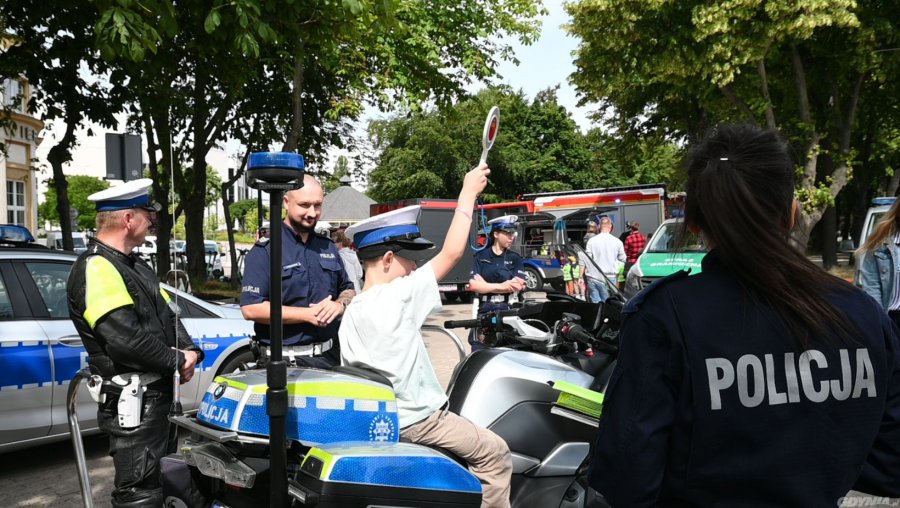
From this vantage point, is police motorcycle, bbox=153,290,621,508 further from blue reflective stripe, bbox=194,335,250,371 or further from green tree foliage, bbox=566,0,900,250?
green tree foliage, bbox=566,0,900,250

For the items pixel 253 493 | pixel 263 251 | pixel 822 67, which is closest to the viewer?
pixel 253 493

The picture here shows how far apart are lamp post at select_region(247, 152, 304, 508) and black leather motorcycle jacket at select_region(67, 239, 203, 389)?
1.11m

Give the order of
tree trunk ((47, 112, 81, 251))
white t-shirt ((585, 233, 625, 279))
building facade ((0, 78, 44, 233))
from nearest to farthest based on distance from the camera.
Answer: tree trunk ((47, 112, 81, 251))
white t-shirt ((585, 233, 625, 279))
building facade ((0, 78, 44, 233))

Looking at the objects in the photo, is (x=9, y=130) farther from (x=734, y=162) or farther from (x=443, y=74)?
(x=734, y=162)

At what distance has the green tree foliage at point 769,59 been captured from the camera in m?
15.9

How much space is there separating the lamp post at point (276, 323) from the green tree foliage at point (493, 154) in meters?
38.8

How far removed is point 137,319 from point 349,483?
153cm

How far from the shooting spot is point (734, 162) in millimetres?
1497

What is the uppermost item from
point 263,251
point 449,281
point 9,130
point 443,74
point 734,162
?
point 443,74

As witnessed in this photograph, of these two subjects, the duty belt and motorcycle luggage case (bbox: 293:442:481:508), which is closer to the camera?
motorcycle luggage case (bbox: 293:442:481:508)

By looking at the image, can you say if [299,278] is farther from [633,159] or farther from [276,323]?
[633,159]

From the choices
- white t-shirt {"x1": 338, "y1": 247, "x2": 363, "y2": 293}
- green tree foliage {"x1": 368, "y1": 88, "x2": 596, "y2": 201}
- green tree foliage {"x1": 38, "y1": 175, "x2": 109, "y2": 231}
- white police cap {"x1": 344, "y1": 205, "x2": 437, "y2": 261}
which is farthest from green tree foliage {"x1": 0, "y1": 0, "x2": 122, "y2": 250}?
green tree foliage {"x1": 38, "y1": 175, "x2": 109, "y2": 231}

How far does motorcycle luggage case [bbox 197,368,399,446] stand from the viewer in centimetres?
231

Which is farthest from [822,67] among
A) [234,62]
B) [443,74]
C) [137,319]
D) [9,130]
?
[137,319]
